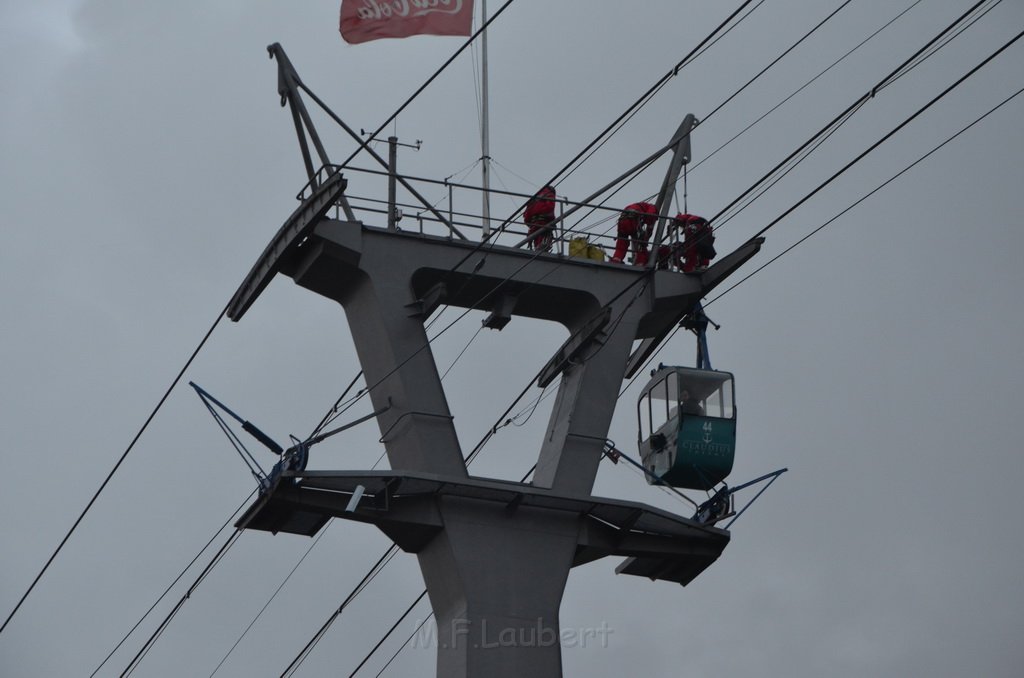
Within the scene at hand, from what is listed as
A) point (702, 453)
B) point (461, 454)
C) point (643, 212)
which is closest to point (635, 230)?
point (643, 212)

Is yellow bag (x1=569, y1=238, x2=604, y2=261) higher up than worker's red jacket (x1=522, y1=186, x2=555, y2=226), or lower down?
lower down

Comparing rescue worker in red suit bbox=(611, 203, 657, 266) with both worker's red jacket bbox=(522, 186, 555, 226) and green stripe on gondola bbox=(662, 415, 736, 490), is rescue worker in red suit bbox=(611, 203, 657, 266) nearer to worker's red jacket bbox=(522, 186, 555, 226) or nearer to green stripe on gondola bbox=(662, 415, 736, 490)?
worker's red jacket bbox=(522, 186, 555, 226)

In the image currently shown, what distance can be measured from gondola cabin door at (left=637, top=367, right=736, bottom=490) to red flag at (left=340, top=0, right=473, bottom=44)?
6900 millimetres

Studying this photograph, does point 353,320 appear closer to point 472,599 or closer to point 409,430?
point 409,430

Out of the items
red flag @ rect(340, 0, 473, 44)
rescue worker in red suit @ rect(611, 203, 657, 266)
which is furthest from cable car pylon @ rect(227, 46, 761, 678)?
red flag @ rect(340, 0, 473, 44)

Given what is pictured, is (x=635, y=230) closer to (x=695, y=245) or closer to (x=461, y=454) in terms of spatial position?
(x=695, y=245)

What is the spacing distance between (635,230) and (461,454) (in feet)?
17.9

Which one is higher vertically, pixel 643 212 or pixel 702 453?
pixel 643 212

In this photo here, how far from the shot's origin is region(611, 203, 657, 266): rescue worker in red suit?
99.9ft

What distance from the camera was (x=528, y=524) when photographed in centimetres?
2795

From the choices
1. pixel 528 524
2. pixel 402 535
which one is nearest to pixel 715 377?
pixel 528 524

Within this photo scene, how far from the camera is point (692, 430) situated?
2872 centimetres

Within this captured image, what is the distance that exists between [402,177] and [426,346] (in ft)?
9.63

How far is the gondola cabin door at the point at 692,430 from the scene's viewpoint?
28688 millimetres
